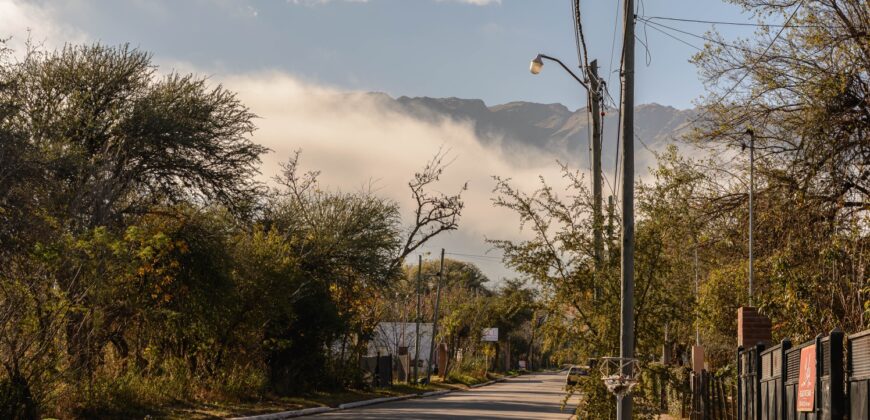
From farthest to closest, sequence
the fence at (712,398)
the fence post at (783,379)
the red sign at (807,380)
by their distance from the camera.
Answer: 1. the fence at (712,398)
2. the fence post at (783,379)
3. the red sign at (807,380)

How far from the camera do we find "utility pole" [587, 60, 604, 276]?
1972cm

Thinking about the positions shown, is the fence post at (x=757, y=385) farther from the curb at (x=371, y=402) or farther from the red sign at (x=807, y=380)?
the curb at (x=371, y=402)

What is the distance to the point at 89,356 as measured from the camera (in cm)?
2278

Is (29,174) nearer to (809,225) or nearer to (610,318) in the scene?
(610,318)

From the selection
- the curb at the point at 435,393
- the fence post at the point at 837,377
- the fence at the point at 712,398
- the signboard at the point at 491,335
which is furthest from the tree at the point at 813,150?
the signboard at the point at 491,335

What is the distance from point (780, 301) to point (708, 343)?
18.2 m

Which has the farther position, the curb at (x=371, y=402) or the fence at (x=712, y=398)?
the curb at (x=371, y=402)

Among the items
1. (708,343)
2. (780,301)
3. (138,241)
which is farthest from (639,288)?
(708,343)

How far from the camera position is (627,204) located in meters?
15.9

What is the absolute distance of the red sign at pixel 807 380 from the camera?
9039mm

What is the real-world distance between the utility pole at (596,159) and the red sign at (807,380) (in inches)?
371

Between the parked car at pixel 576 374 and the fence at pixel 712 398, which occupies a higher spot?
the parked car at pixel 576 374

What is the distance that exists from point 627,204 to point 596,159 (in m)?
5.83

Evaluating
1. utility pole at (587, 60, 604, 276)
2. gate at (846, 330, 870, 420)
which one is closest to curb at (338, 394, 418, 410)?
utility pole at (587, 60, 604, 276)
